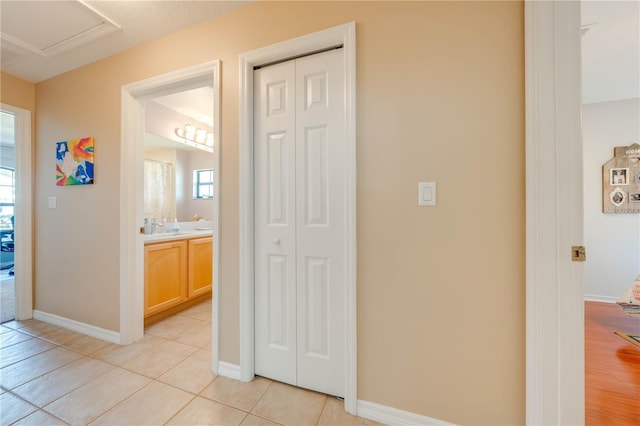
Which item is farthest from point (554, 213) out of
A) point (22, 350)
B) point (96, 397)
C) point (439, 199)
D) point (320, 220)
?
point (22, 350)

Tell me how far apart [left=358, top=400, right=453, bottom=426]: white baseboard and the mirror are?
267cm

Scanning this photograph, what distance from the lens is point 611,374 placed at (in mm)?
1452

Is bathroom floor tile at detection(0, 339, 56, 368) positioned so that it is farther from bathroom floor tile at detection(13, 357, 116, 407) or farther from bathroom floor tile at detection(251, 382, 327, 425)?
bathroom floor tile at detection(251, 382, 327, 425)

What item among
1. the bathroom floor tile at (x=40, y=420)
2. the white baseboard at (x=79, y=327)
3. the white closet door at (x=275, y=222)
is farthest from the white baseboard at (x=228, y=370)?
the white baseboard at (x=79, y=327)

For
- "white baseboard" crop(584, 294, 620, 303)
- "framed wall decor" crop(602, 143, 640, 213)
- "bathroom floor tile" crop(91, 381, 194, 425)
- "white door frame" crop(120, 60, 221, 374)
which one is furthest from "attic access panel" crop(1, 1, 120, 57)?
"white baseboard" crop(584, 294, 620, 303)

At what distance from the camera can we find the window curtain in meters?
3.30

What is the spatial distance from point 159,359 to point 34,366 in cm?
81

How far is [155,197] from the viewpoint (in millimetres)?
3369

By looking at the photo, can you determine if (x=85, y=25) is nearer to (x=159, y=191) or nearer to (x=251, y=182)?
(x=251, y=182)

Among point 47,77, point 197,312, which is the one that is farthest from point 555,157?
point 47,77

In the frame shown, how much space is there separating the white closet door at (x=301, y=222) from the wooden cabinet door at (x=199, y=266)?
1606 millimetres

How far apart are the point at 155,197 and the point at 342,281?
3.14 m

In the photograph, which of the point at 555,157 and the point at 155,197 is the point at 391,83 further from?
the point at 155,197

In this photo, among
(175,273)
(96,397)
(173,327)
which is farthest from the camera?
(175,273)
